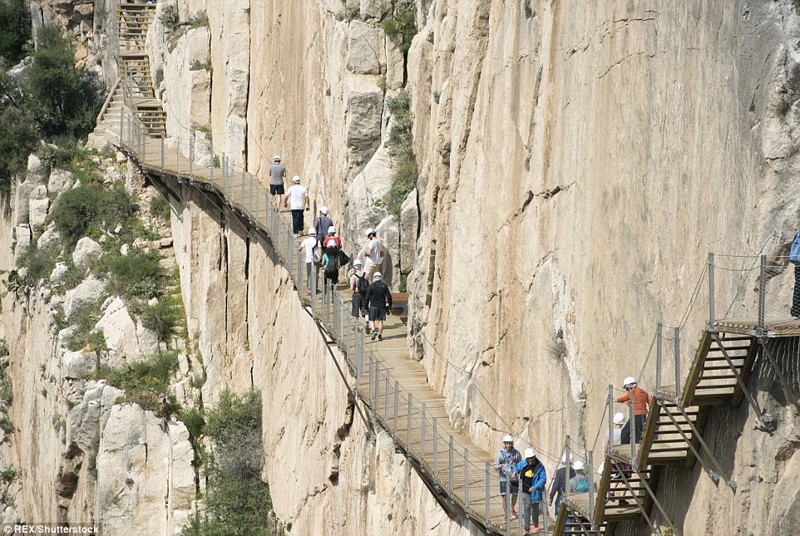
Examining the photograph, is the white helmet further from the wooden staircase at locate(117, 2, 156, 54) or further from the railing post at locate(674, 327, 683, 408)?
the wooden staircase at locate(117, 2, 156, 54)

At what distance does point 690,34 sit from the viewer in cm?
1781

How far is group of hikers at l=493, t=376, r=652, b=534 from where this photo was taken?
1788 cm

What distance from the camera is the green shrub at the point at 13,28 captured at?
55312 mm

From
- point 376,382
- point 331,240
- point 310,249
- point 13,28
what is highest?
→ point 13,28

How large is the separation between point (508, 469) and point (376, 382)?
19.4 feet

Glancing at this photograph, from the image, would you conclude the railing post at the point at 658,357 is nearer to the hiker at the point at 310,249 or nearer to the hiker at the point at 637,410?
the hiker at the point at 637,410

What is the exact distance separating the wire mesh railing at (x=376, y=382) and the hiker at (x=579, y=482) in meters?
0.39

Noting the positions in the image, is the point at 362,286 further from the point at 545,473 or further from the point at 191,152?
the point at 191,152

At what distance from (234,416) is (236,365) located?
221cm

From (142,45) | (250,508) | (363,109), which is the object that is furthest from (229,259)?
(142,45)

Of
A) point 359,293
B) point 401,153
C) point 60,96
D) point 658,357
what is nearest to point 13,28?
point 60,96

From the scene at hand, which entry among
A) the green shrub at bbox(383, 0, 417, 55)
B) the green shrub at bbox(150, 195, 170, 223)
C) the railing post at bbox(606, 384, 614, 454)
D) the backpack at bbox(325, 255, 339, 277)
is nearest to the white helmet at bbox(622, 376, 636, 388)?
the railing post at bbox(606, 384, 614, 454)

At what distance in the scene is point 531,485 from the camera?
66.2 feet

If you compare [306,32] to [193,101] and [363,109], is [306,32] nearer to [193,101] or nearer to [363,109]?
[363,109]
